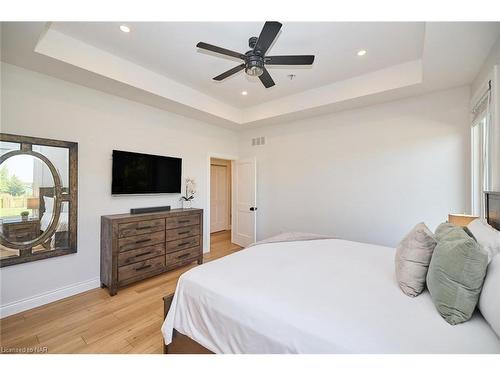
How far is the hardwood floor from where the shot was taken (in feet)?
5.96

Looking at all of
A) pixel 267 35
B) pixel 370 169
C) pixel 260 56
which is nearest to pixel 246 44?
pixel 260 56

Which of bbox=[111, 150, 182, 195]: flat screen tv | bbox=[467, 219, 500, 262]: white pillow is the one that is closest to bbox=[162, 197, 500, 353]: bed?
bbox=[467, 219, 500, 262]: white pillow

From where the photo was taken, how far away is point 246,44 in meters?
2.38

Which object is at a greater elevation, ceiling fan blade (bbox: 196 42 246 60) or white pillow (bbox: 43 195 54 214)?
ceiling fan blade (bbox: 196 42 246 60)

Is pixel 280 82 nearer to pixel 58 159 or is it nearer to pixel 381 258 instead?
pixel 381 258

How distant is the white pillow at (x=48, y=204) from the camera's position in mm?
2459

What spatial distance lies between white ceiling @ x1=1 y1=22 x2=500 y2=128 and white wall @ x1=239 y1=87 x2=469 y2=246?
13.4 inches

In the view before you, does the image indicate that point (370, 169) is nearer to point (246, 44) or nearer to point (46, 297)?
point (246, 44)

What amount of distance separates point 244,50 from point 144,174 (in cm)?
224

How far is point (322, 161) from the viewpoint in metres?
3.81

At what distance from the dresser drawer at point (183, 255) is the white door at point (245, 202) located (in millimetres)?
1314

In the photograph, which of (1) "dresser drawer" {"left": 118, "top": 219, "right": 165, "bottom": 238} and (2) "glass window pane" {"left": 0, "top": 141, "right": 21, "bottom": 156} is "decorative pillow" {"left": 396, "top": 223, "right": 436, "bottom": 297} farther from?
(2) "glass window pane" {"left": 0, "top": 141, "right": 21, "bottom": 156}

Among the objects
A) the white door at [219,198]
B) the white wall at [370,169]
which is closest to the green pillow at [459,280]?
the white wall at [370,169]

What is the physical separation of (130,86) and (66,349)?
2813 millimetres
